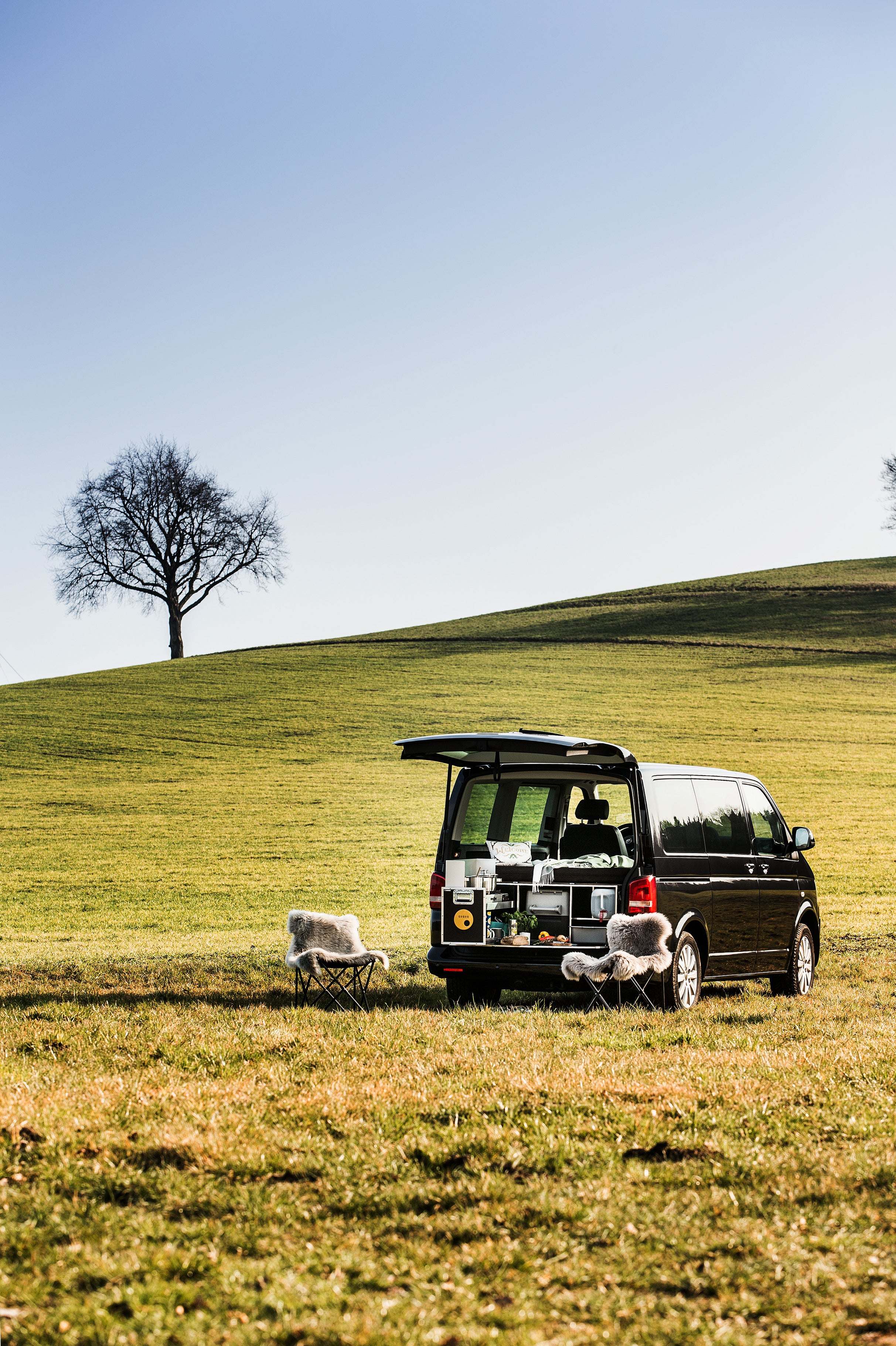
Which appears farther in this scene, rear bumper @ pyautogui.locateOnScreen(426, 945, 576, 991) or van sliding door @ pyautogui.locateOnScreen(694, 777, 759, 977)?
→ van sliding door @ pyautogui.locateOnScreen(694, 777, 759, 977)

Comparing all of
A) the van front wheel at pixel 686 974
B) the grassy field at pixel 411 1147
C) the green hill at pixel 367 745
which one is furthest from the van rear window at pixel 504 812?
the green hill at pixel 367 745

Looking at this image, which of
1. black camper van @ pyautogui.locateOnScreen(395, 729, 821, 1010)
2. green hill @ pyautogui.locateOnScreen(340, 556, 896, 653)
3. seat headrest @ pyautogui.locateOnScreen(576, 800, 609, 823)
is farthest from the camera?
green hill @ pyautogui.locateOnScreen(340, 556, 896, 653)

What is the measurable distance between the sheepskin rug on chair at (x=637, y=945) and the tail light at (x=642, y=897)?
22 cm

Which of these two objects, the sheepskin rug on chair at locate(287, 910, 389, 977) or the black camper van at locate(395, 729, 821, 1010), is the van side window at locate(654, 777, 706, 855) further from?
the sheepskin rug on chair at locate(287, 910, 389, 977)

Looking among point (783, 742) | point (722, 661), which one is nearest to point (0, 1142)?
point (783, 742)

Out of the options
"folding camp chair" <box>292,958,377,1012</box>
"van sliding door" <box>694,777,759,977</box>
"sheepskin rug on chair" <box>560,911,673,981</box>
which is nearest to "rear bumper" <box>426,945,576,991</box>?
"sheepskin rug on chair" <box>560,911,673,981</box>

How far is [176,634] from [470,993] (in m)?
58.0

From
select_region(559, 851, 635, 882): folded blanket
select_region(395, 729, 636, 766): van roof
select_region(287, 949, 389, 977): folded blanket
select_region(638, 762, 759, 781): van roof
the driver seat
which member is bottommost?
select_region(287, 949, 389, 977): folded blanket

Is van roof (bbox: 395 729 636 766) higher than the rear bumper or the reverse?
higher

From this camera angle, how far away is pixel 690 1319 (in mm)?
3877

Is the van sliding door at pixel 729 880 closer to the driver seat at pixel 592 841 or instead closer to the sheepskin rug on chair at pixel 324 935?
the driver seat at pixel 592 841

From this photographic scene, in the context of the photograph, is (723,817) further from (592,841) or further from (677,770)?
(592,841)

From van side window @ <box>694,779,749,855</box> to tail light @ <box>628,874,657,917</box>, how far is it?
1.18 meters

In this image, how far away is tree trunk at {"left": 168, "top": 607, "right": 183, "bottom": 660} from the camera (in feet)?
218
